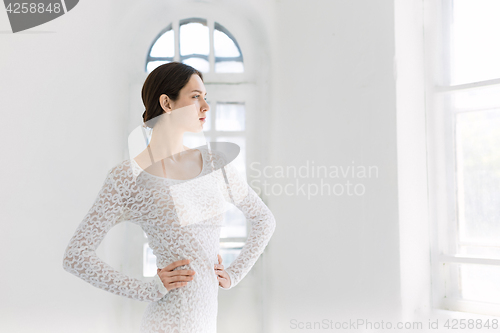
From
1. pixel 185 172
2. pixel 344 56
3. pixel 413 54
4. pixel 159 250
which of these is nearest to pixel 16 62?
pixel 185 172

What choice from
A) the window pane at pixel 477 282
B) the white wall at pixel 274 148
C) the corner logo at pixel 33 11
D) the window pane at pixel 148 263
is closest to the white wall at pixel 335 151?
the white wall at pixel 274 148

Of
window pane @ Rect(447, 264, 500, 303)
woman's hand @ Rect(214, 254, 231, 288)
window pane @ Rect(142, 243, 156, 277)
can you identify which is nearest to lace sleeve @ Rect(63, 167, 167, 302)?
woman's hand @ Rect(214, 254, 231, 288)

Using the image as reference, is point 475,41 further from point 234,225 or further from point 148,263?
point 148,263

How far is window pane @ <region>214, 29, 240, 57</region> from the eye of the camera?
1.92 meters

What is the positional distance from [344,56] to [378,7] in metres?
0.24

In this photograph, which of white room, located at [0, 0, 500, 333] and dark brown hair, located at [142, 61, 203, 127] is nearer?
dark brown hair, located at [142, 61, 203, 127]

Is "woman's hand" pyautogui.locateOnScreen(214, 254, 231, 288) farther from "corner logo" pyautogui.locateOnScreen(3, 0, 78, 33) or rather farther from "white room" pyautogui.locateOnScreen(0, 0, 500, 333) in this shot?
"corner logo" pyautogui.locateOnScreen(3, 0, 78, 33)

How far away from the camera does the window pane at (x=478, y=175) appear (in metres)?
1.52

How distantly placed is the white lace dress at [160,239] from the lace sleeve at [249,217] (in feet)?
0.40

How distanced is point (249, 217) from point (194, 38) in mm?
1092

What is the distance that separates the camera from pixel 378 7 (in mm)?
1574

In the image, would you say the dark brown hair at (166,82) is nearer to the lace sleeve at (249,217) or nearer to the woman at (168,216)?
the woman at (168,216)

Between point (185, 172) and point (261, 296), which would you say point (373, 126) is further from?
point (261, 296)

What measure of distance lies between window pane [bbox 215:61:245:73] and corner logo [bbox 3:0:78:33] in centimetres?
74
